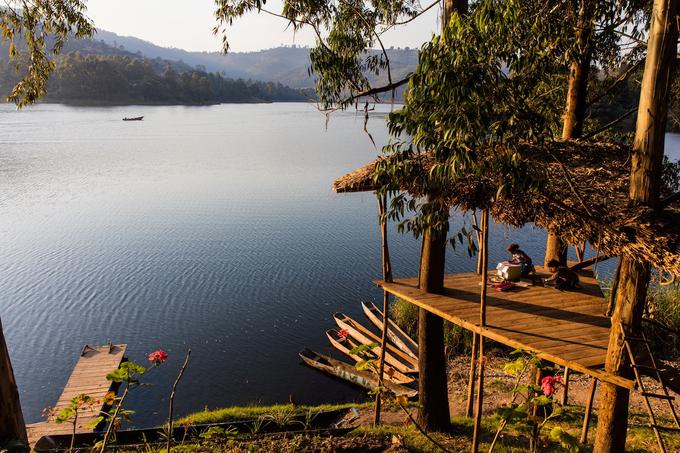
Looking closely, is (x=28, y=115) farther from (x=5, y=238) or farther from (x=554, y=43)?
(x=554, y=43)

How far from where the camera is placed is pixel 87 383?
15.1 m

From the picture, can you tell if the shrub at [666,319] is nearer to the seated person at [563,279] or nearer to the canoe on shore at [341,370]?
the seated person at [563,279]

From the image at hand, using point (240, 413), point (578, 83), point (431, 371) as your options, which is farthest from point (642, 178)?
point (240, 413)

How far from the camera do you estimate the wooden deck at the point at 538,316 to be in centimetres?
759

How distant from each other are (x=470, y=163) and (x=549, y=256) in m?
7.76

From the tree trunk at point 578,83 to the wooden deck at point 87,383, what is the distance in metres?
12.2

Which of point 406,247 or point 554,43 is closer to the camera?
point 554,43

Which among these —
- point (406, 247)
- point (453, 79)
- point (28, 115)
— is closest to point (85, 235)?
point (406, 247)

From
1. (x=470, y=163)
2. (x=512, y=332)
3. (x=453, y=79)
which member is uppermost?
(x=453, y=79)

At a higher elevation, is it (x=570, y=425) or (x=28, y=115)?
(x=28, y=115)

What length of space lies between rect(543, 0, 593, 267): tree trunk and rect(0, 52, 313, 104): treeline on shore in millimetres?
103952

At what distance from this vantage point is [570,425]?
456 inches

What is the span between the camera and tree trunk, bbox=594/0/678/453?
6.50m

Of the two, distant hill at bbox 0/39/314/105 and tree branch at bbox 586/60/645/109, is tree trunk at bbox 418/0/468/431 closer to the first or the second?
tree branch at bbox 586/60/645/109
